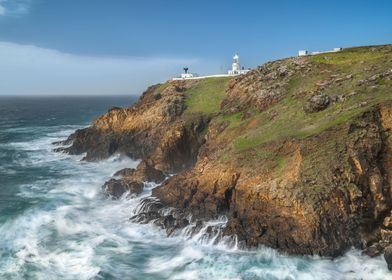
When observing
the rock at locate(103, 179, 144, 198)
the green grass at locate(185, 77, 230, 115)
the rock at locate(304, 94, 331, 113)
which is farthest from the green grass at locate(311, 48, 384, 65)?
the rock at locate(103, 179, 144, 198)

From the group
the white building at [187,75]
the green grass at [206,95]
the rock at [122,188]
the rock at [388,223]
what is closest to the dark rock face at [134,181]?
the rock at [122,188]

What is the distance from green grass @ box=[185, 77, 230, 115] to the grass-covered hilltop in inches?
21.9

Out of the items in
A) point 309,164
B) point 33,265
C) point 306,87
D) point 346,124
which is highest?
point 306,87

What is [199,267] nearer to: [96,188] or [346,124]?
[346,124]

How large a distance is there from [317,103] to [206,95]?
2785 cm

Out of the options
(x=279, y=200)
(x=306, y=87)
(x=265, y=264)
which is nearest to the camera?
(x=265, y=264)

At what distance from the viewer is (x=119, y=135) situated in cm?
6338

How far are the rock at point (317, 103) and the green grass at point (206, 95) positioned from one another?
60.1 feet

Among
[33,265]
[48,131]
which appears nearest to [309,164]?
[33,265]

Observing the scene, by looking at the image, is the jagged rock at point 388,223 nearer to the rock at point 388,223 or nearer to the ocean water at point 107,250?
the rock at point 388,223

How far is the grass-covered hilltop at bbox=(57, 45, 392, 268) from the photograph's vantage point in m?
28.4

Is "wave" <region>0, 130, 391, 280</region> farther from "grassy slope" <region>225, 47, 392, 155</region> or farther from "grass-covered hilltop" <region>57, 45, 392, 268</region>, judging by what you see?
"grassy slope" <region>225, 47, 392, 155</region>

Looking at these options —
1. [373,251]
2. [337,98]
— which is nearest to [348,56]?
[337,98]

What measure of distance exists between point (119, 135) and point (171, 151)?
16200 mm
